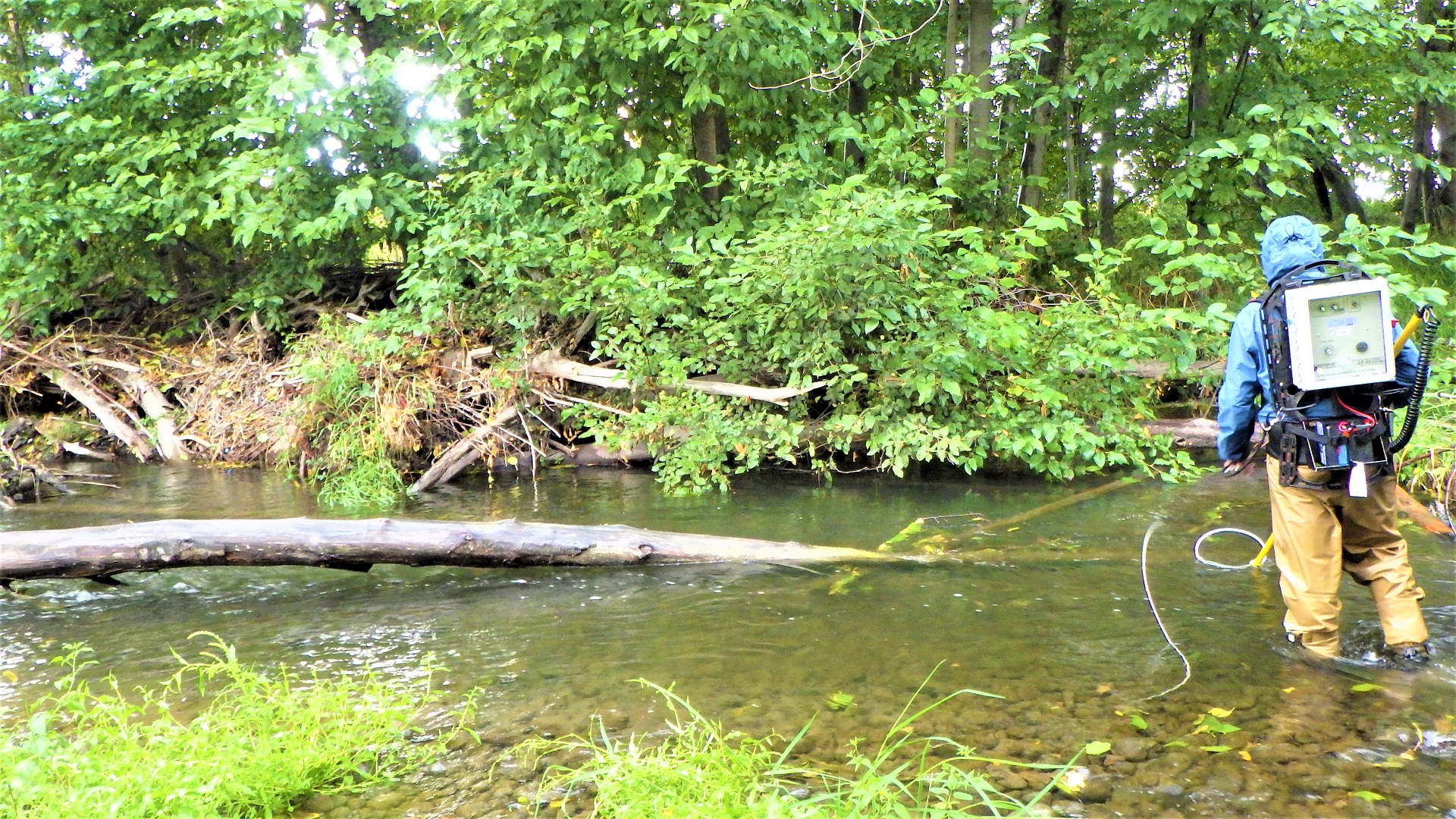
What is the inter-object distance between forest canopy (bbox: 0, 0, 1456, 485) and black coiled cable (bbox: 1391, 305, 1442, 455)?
299cm

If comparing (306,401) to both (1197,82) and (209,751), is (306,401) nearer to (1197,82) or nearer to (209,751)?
(209,751)

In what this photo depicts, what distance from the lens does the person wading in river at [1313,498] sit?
14.7ft

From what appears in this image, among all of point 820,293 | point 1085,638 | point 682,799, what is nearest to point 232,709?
point 682,799

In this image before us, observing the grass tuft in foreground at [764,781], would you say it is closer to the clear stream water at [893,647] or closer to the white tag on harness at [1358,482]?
the clear stream water at [893,647]

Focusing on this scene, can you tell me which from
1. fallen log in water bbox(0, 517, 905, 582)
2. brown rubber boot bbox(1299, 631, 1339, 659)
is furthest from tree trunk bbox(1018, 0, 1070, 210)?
brown rubber boot bbox(1299, 631, 1339, 659)

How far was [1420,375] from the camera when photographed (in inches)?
173

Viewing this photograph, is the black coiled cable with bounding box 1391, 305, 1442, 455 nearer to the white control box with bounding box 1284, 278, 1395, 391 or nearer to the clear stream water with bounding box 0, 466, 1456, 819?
the white control box with bounding box 1284, 278, 1395, 391

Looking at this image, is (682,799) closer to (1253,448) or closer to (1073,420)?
(1253,448)

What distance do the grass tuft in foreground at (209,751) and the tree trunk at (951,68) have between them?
8.52 metres

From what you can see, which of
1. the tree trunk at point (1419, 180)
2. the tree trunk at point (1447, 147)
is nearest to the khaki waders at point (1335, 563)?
the tree trunk at point (1447, 147)

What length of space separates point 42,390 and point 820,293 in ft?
37.5

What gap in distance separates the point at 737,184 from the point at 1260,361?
247 inches

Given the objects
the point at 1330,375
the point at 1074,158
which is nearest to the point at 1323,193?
the point at 1074,158

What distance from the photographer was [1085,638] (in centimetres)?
493
